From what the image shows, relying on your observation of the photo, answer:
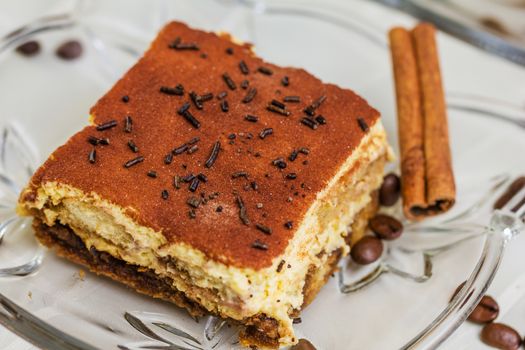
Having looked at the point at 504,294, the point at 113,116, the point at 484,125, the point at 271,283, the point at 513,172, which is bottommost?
the point at 271,283

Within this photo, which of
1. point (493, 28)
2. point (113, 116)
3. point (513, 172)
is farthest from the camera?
point (493, 28)

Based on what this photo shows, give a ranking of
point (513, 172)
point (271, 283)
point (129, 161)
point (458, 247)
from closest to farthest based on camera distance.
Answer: point (271, 283) → point (129, 161) → point (458, 247) → point (513, 172)

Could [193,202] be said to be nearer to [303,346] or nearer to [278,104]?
[278,104]

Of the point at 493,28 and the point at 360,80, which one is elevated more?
the point at 493,28

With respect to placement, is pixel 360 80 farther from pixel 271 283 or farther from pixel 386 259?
pixel 271 283

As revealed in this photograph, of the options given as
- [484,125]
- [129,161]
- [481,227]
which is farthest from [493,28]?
[129,161]

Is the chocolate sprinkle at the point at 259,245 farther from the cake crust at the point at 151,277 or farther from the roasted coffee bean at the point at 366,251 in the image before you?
the roasted coffee bean at the point at 366,251

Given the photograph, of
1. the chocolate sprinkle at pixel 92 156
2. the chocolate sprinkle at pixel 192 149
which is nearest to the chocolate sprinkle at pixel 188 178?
the chocolate sprinkle at pixel 192 149

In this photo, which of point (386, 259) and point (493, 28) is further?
point (493, 28)

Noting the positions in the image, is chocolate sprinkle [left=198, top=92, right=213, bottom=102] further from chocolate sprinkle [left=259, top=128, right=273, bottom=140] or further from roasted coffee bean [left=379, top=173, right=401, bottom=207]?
roasted coffee bean [left=379, top=173, right=401, bottom=207]
